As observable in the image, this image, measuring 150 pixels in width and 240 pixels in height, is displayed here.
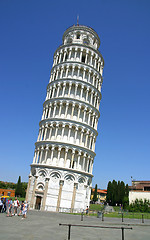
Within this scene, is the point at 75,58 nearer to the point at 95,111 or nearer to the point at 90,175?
the point at 95,111

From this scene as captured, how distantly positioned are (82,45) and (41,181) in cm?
A: 3036

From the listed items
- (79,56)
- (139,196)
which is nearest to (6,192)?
(139,196)

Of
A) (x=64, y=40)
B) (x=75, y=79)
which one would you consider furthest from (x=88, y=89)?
(x=64, y=40)

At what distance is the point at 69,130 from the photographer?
133 ft

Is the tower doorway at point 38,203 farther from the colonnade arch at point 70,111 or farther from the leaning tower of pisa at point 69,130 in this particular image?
the colonnade arch at point 70,111

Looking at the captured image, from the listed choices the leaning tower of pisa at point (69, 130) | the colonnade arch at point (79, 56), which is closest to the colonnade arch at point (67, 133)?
the leaning tower of pisa at point (69, 130)

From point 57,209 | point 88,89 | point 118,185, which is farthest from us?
point 118,185

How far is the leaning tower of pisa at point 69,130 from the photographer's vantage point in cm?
3731

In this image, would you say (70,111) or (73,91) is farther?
(73,91)

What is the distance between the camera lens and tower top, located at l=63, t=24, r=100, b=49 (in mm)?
50625

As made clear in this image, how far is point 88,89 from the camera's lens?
44.7 meters

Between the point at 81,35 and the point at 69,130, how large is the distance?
24.6 m

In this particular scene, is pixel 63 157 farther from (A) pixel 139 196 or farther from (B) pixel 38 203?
(A) pixel 139 196

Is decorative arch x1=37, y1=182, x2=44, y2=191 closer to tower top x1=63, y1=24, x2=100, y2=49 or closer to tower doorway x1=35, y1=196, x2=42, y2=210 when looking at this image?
tower doorway x1=35, y1=196, x2=42, y2=210
